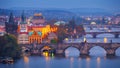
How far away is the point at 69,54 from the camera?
82.4ft

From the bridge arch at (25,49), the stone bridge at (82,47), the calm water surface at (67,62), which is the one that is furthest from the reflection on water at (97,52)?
the bridge arch at (25,49)

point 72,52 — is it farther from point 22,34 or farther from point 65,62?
point 22,34

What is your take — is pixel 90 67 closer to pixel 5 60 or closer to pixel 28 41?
pixel 5 60

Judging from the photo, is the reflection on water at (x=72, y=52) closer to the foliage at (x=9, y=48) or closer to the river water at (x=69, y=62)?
the river water at (x=69, y=62)

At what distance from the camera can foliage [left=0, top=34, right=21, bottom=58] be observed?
22422mm

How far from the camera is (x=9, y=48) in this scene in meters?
22.5

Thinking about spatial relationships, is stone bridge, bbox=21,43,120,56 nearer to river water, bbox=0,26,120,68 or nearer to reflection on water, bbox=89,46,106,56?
reflection on water, bbox=89,46,106,56

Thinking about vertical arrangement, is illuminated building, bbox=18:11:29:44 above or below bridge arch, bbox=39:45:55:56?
above

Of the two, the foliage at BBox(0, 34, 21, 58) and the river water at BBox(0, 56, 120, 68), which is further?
→ the foliage at BBox(0, 34, 21, 58)

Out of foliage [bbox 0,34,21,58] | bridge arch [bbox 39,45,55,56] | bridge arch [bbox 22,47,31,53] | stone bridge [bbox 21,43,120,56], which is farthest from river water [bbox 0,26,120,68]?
bridge arch [bbox 22,47,31,53]

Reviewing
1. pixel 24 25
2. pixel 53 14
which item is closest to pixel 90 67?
pixel 24 25

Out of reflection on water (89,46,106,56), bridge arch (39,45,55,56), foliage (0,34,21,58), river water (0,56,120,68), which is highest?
foliage (0,34,21,58)

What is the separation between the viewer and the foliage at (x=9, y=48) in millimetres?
22422

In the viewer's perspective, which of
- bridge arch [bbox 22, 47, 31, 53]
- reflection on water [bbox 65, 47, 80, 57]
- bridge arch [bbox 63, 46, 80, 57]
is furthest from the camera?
bridge arch [bbox 22, 47, 31, 53]
